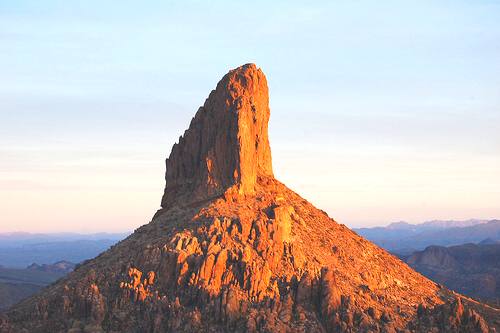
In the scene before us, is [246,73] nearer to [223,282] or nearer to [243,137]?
[243,137]

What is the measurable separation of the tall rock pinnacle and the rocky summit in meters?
0.14

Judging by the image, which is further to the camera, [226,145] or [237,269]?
[226,145]

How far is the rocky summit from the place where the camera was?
3179 inches

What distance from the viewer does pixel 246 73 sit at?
334 feet

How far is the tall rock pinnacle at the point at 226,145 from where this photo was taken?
316ft

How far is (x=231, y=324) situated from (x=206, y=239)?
39.4ft

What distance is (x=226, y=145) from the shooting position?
319ft

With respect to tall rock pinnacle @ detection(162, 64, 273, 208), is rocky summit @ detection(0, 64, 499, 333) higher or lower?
lower

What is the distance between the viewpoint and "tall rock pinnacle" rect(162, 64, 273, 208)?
316 feet

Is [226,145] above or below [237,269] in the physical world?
above

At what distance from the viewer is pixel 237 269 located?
84562 mm

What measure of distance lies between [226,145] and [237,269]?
1857 cm

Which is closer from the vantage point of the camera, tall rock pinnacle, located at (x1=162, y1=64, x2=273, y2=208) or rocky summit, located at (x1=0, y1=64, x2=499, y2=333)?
rocky summit, located at (x1=0, y1=64, x2=499, y2=333)

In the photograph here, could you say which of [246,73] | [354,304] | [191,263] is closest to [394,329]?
[354,304]
